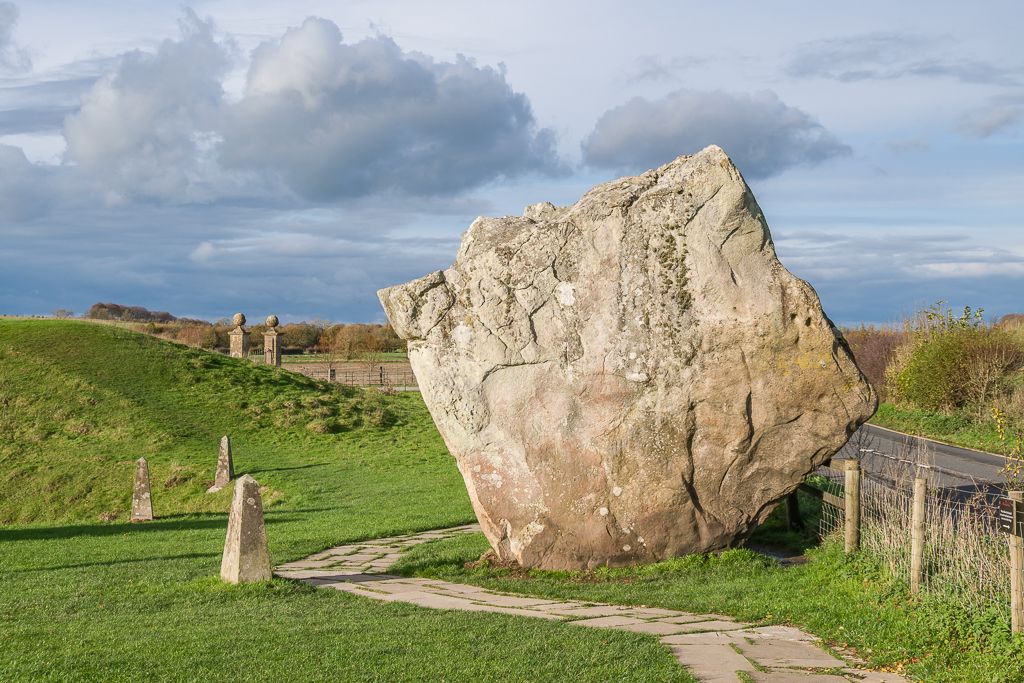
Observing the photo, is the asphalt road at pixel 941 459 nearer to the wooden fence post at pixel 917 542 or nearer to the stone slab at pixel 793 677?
the wooden fence post at pixel 917 542

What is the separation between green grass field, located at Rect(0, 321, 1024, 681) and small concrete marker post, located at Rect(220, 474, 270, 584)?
0.85 feet

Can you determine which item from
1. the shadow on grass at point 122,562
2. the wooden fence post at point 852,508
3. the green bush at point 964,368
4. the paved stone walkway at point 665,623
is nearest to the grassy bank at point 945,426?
the green bush at point 964,368

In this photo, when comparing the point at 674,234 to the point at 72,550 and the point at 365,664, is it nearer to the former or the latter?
the point at 365,664

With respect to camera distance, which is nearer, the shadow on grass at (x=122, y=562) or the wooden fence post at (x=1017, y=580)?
the wooden fence post at (x=1017, y=580)

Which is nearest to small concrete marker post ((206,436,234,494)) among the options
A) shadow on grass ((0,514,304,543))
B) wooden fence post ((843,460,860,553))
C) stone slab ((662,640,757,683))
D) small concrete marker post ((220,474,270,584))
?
shadow on grass ((0,514,304,543))

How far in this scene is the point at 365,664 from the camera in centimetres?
872

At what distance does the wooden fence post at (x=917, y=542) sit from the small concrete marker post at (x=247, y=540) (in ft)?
24.6

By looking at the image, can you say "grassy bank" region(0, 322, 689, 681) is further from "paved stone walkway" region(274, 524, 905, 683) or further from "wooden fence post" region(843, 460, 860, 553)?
"wooden fence post" region(843, 460, 860, 553)

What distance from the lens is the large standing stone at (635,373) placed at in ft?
40.5

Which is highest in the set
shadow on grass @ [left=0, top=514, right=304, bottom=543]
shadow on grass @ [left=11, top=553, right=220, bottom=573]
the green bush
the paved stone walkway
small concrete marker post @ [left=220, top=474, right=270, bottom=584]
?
the green bush

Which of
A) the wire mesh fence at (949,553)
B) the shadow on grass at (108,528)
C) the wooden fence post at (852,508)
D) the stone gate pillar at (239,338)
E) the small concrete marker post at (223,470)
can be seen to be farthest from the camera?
the stone gate pillar at (239,338)

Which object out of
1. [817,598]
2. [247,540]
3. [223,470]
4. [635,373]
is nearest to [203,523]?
[223,470]

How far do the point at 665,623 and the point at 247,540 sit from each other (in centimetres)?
526

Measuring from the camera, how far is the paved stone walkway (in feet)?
28.5
